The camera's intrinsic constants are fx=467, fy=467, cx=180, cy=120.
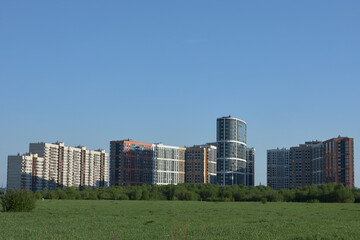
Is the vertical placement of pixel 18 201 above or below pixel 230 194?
above

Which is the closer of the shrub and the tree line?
the shrub

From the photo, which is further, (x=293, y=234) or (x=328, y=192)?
(x=328, y=192)

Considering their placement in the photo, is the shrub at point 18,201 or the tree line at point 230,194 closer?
the shrub at point 18,201

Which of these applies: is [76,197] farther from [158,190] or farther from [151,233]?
[151,233]

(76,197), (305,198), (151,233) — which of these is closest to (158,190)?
(76,197)

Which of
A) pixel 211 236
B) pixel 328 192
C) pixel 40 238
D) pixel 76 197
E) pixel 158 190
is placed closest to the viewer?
pixel 40 238

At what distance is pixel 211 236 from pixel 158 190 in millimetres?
122153

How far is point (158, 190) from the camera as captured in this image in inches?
5787

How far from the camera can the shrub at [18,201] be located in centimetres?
4925

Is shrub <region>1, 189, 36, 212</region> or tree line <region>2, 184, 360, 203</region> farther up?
shrub <region>1, 189, 36, 212</region>

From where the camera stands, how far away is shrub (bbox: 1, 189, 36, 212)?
49.2m

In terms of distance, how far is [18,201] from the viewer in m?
49.5

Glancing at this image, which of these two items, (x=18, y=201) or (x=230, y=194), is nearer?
(x=18, y=201)

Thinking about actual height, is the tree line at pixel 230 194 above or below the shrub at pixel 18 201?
below
